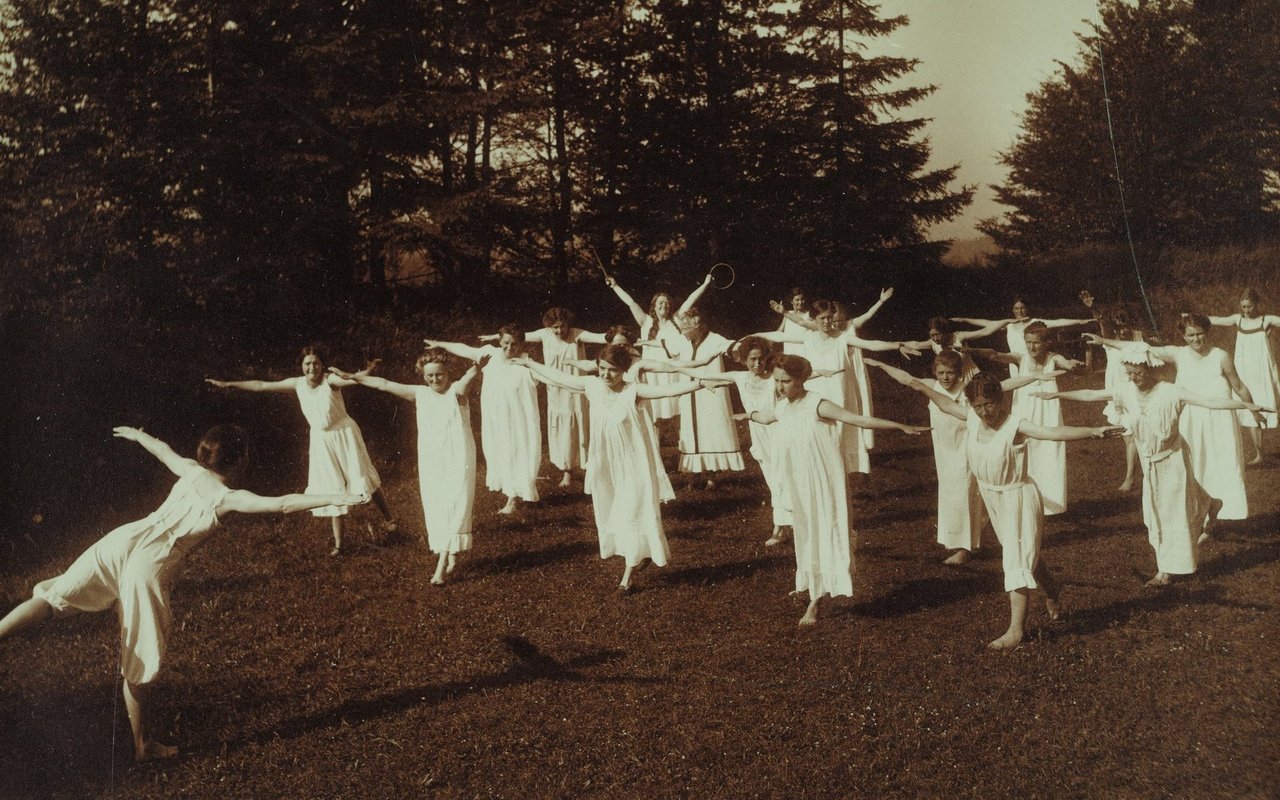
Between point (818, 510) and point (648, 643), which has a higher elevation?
point (818, 510)

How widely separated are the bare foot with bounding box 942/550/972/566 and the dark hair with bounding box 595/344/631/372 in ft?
11.2

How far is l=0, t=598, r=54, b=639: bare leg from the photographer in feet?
18.9

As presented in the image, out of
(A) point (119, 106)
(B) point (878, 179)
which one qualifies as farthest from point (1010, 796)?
(B) point (878, 179)

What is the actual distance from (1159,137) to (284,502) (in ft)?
47.1

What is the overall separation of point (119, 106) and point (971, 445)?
12789 millimetres

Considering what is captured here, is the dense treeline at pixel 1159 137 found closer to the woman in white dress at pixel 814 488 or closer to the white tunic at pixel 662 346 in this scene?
the white tunic at pixel 662 346

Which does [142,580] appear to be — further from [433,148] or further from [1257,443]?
[433,148]

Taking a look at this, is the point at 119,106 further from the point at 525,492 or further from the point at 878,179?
the point at 878,179

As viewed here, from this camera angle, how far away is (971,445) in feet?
25.0

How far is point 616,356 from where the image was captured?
8977 millimetres

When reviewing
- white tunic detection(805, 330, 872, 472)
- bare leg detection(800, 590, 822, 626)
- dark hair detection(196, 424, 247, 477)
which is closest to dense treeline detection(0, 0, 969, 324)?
dark hair detection(196, 424, 247, 477)

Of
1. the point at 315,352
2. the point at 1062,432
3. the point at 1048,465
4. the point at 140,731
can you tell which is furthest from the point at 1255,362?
the point at 140,731

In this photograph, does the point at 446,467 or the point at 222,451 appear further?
the point at 446,467

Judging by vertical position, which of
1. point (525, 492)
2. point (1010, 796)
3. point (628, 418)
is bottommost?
point (1010, 796)
